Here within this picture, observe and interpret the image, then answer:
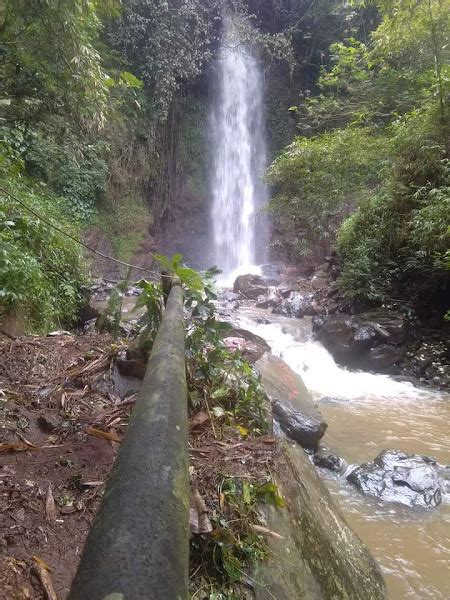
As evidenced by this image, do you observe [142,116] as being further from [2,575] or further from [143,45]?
[2,575]

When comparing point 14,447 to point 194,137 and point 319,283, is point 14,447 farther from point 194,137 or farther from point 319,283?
point 194,137

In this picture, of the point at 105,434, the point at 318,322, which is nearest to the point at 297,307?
the point at 318,322

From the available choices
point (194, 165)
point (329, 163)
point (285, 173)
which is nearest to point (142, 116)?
point (194, 165)

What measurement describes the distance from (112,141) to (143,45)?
3169 millimetres

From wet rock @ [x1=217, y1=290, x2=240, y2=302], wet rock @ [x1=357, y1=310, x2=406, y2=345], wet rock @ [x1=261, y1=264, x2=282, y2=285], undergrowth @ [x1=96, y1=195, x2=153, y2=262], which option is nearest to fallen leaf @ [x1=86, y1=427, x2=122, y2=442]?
wet rock @ [x1=357, y1=310, x2=406, y2=345]

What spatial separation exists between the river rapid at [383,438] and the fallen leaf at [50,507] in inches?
81.0

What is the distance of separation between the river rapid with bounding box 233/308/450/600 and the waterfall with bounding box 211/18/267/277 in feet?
28.8

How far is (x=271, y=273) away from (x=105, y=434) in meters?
13.8

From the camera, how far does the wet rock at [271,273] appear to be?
14.4 metres

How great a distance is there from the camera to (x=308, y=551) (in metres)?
1.79

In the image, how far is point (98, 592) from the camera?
1.72 ft

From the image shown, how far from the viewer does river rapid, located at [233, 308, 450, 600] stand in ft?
8.93

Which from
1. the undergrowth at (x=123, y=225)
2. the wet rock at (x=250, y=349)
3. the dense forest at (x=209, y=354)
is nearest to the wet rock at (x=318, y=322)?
the dense forest at (x=209, y=354)

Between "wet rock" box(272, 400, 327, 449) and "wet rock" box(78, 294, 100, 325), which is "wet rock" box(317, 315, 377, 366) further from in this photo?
"wet rock" box(78, 294, 100, 325)
